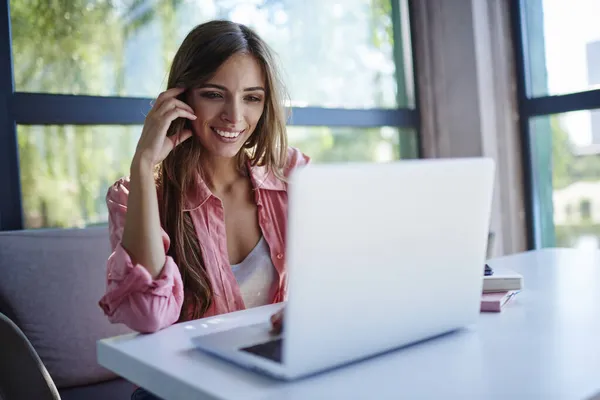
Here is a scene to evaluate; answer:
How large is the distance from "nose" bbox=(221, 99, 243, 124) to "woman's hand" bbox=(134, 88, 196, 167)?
3.1 inches

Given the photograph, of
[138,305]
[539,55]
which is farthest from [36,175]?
[539,55]

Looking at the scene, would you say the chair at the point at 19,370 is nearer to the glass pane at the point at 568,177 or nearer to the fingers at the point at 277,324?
the fingers at the point at 277,324

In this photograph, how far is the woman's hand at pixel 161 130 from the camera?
129 cm

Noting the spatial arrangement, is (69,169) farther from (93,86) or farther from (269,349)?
(269,349)

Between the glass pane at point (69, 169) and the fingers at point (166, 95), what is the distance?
69 cm

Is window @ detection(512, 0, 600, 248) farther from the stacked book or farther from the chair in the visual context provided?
the chair

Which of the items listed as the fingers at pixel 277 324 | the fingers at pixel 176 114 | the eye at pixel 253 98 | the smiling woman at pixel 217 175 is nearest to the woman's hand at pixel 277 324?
the fingers at pixel 277 324

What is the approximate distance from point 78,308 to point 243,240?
0.54 meters

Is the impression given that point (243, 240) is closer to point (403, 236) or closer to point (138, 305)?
point (138, 305)

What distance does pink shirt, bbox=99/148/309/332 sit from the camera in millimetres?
1073

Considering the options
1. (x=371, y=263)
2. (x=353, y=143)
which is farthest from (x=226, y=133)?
(x=353, y=143)

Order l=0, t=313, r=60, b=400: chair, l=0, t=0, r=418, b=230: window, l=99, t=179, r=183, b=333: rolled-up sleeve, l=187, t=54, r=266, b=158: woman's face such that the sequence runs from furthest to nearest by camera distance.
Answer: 1. l=0, t=0, r=418, b=230: window
2. l=187, t=54, r=266, b=158: woman's face
3. l=0, t=313, r=60, b=400: chair
4. l=99, t=179, r=183, b=333: rolled-up sleeve

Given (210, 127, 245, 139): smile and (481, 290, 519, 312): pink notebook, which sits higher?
(210, 127, 245, 139): smile

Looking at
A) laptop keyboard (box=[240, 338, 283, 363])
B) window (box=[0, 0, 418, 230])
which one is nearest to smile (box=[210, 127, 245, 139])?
window (box=[0, 0, 418, 230])
